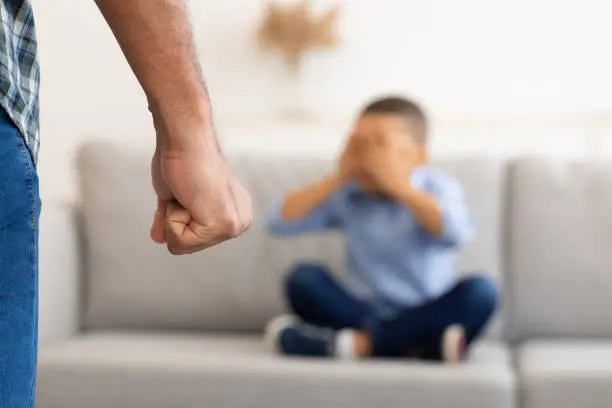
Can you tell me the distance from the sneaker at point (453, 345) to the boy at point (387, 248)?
0.02 m

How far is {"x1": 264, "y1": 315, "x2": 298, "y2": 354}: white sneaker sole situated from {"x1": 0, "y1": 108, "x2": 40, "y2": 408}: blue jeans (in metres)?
1.42

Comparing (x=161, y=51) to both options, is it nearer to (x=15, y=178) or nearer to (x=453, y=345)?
(x=15, y=178)

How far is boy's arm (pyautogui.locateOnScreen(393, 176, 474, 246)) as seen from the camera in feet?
7.56

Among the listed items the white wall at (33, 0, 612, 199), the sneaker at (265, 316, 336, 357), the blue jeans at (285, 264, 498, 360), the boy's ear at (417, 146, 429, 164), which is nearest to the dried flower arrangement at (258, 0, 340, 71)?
the white wall at (33, 0, 612, 199)

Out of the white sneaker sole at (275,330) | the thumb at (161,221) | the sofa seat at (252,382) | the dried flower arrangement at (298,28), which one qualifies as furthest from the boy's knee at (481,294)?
the dried flower arrangement at (298,28)

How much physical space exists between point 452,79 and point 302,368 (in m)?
1.97

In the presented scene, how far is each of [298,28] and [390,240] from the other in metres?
1.51

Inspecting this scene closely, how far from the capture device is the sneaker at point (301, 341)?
2.16 metres

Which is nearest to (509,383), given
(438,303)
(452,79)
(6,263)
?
(438,303)

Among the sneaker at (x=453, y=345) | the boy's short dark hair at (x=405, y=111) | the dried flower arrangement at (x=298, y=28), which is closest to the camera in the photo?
the sneaker at (x=453, y=345)

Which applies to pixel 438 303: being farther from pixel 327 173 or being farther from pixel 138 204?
pixel 138 204

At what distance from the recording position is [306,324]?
2.32 meters

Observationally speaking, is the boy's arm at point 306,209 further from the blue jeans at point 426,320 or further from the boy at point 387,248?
the blue jeans at point 426,320

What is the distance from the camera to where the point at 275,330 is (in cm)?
222
